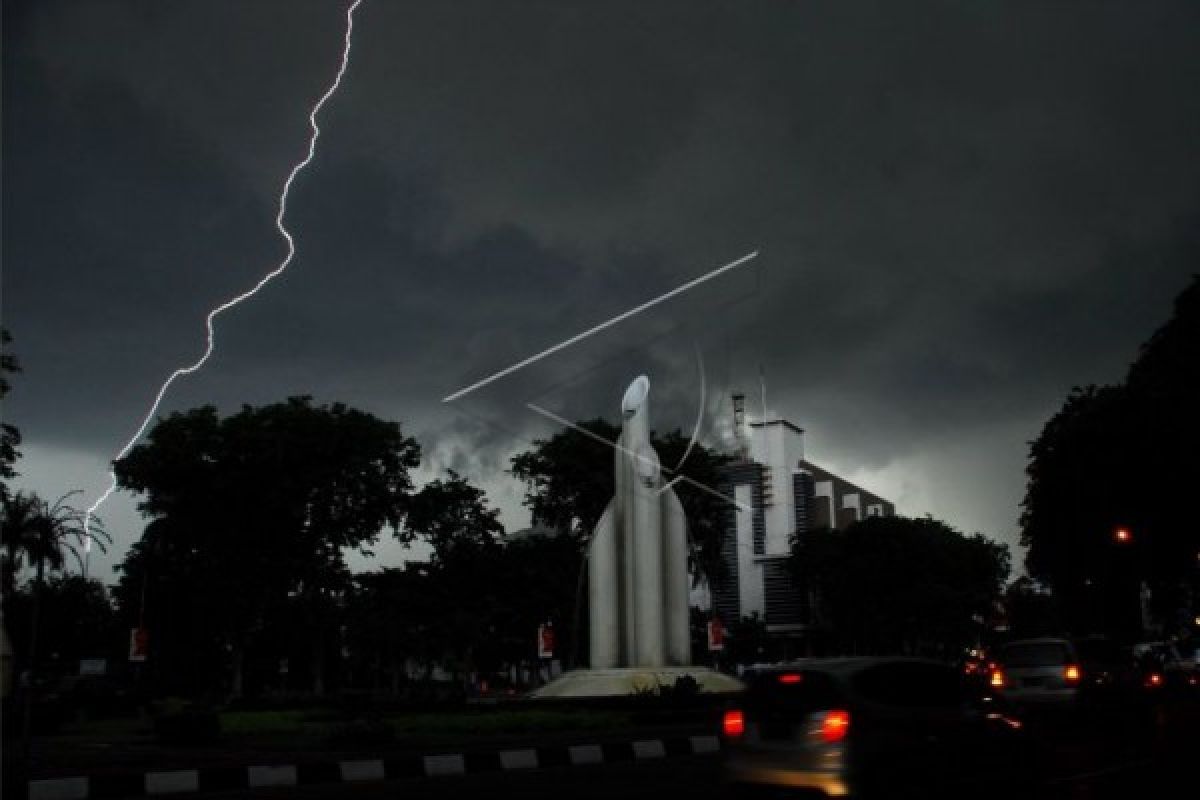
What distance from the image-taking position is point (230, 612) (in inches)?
1996

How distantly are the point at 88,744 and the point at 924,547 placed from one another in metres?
59.7

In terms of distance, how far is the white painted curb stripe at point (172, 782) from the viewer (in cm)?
1427

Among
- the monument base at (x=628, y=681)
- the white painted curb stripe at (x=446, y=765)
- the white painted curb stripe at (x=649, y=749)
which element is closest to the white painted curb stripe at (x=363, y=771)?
the white painted curb stripe at (x=446, y=765)

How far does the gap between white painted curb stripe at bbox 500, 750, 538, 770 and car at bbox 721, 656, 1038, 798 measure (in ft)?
24.4

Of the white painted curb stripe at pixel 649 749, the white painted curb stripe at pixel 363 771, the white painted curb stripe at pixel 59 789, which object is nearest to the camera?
the white painted curb stripe at pixel 59 789

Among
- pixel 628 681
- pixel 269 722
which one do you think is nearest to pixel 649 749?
pixel 269 722

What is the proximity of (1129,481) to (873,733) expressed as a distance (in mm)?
36530

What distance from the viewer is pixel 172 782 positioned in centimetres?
1441

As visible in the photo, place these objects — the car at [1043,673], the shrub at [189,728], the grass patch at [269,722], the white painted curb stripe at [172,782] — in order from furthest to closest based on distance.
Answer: the grass patch at [269,722], the shrub at [189,728], the car at [1043,673], the white painted curb stripe at [172,782]

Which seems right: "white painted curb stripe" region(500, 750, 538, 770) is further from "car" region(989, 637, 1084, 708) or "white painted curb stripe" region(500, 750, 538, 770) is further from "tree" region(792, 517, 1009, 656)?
"tree" region(792, 517, 1009, 656)

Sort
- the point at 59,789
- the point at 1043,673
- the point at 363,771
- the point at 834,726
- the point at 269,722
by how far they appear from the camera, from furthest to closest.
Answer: the point at 269,722 → the point at 1043,673 → the point at 363,771 → the point at 59,789 → the point at 834,726

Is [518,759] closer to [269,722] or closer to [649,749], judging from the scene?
[649,749]

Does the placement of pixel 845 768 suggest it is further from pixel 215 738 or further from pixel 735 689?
pixel 735 689

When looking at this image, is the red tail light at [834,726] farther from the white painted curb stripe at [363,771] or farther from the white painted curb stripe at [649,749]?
the white painted curb stripe at [649,749]
